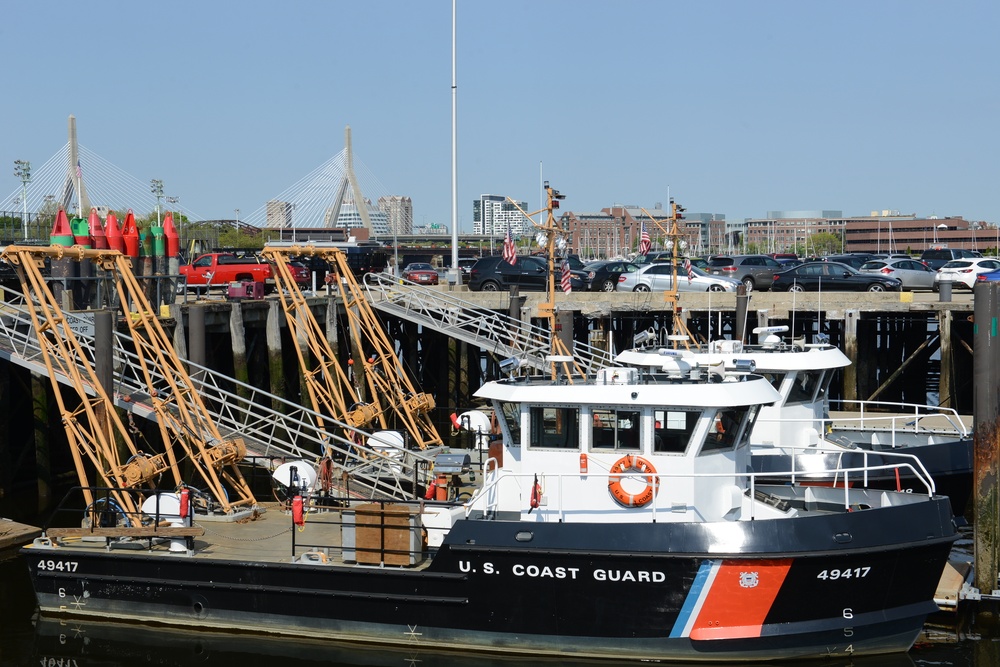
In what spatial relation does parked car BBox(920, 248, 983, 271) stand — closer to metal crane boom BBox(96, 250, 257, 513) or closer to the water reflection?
the water reflection

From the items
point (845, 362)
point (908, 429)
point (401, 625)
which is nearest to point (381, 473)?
point (401, 625)

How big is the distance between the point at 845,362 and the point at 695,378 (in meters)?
5.74

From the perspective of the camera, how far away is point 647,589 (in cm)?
1190

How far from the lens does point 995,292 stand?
13.8 metres

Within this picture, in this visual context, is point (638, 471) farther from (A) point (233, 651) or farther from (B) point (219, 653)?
(B) point (219, 653)

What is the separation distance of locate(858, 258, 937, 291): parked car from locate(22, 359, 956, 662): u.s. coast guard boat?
25.4 metres

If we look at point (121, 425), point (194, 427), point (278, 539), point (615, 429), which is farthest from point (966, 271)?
point (121, 425)

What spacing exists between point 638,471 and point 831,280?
22.9m

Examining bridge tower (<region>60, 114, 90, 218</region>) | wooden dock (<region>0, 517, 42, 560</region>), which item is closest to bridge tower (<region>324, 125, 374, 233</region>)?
bridge tower (<region>60, 114, 90, 218</region>)

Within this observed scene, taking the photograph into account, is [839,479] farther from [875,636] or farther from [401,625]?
[401,625]

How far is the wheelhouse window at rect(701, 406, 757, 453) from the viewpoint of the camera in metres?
12.5

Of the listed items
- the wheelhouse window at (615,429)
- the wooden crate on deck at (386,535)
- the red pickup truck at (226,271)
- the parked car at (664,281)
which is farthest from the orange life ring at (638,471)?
the red pickup truck at (226,271)

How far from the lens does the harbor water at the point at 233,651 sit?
12445 mm

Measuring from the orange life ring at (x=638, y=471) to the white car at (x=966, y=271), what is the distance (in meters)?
24.9
